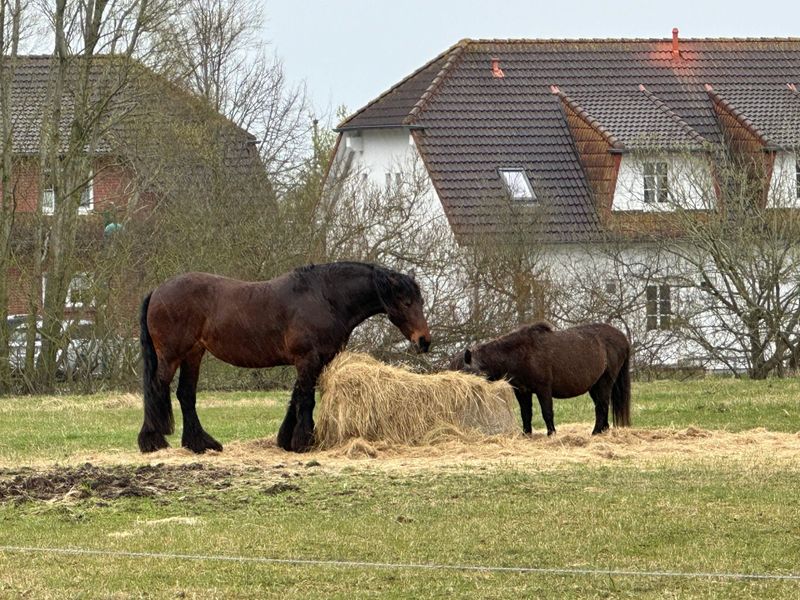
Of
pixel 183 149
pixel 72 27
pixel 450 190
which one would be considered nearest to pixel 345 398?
pixel 72 27

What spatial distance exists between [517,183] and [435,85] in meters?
4.30

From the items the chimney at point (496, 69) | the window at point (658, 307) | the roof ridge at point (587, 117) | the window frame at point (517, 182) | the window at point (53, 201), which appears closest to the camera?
the window at point (658, 307)

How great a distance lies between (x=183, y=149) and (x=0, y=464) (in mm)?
23631

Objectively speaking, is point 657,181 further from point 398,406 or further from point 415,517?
point 415,517

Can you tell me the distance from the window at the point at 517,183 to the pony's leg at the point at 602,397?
84.5 feet

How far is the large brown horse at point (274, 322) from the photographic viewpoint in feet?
57.3

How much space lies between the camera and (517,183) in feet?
152

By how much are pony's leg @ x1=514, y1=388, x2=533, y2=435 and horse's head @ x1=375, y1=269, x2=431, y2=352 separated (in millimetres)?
1572

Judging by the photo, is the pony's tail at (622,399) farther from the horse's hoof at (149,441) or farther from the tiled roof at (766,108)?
the tiled roof at (766,108)

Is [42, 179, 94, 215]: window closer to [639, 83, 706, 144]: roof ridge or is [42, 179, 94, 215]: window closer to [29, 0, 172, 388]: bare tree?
[29, 0, 172, 388]: bare tree

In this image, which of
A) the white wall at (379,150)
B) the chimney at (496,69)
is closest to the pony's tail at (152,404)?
the white wall at (379,150)

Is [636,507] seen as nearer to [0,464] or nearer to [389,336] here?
[0,464]

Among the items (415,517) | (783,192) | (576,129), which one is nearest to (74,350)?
(783,192)

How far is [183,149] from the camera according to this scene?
131ft
